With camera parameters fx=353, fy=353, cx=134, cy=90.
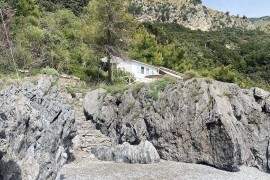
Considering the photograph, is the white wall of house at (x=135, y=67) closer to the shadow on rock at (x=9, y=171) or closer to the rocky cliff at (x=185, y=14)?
the shadow on rock at (x=9, y=171)

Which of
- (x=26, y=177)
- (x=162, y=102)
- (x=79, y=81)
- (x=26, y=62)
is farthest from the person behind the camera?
(x=79, y=81)

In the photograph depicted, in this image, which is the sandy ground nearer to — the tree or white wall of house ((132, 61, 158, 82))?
the tree

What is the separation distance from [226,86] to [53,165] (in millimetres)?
12886

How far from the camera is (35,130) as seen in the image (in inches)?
537

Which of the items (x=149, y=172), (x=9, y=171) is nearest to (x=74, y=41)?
(x=149, y=172)

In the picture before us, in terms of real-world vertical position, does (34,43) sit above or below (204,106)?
above

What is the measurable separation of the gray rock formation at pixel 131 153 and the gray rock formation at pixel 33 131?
2840mm

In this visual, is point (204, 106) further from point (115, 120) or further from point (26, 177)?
point (26, 177)

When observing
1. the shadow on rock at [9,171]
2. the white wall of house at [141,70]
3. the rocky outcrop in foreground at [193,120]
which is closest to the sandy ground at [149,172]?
the rocky outcrop in foreground at [193,120]

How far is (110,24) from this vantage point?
31.1m

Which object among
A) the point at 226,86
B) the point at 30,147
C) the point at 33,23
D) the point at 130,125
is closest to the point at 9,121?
the point at 30,147

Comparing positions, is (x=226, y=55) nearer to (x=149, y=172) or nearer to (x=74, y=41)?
(x=74, y=41)

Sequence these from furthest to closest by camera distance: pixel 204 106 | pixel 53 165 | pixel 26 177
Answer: pixel 204 106, pixel 53 165, pixel 26 177

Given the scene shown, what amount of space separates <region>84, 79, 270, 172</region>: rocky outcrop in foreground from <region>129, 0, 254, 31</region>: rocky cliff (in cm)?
9619
